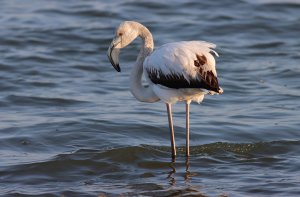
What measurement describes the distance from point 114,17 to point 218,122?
7.93 metres

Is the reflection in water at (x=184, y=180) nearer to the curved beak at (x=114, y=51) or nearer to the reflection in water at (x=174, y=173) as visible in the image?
the reflection in water at (x=174, y=173)

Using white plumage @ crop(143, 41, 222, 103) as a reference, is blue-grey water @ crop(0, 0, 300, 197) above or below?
below

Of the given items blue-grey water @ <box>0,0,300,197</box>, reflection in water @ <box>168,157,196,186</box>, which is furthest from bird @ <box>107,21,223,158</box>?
blue-grey water @ <box>0,0,300,197</box>

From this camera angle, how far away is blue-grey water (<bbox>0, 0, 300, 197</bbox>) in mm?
8945

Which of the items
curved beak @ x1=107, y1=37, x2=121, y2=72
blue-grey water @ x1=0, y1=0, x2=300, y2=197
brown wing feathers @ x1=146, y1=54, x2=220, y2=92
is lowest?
blue-grey water @ x1=0, y1=0, x2=300, y2=197

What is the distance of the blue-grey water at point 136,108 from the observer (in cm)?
895

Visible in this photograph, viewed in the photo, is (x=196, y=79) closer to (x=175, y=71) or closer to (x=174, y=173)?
(x=175, y=71)

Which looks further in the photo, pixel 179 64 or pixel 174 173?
pixel 174 173

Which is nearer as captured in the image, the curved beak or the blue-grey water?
the blue-grey water

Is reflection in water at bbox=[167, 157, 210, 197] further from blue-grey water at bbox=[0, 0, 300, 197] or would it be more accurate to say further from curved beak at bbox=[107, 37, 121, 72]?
curved beak at bbox=[107, 37, 121, 72]

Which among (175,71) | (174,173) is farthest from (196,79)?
(174,173)

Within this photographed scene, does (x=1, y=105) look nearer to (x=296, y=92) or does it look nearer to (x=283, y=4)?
(x=296, y=92)

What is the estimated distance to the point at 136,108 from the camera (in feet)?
40.7

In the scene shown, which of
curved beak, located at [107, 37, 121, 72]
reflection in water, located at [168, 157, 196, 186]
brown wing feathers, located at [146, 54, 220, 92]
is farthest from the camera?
curved beak, located at [107, 37, 121, 72]
